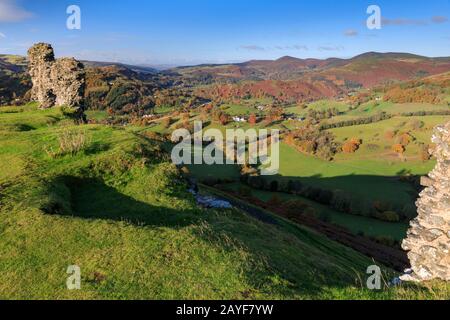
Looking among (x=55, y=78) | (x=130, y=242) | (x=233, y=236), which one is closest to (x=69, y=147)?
(x=130, y=242)

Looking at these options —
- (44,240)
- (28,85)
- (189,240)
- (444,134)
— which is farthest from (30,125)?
(28,85)

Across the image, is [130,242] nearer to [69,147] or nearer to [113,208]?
[113,208]

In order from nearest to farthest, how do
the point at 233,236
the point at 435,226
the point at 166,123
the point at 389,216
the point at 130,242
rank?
the point at 435,226 → the point at 130,242 → the point at 233,236 → the point at 389,216 → the point at 166,123

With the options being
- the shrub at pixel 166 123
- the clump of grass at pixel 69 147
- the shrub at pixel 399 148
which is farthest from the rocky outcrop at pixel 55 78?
the shrub at pixel 166 123

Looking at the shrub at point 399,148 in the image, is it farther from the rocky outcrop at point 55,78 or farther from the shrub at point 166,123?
the rocky outcrop at point 55,78
